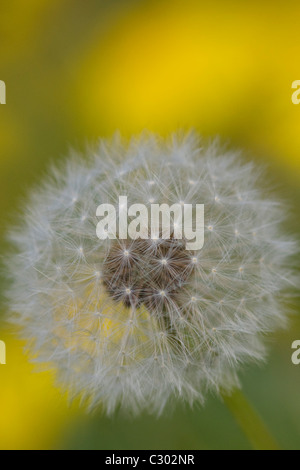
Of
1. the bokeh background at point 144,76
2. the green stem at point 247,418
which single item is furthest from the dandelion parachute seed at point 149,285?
the bokeh background at point 144,76

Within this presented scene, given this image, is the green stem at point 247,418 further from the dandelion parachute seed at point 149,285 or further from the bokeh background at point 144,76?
the bokeh background at point 144,76

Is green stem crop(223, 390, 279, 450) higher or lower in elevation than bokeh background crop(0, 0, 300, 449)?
lower

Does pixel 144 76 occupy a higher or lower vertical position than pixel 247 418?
higher

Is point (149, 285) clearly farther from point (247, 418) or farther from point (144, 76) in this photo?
point (144, 76)

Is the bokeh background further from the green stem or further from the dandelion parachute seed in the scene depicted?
the green stem

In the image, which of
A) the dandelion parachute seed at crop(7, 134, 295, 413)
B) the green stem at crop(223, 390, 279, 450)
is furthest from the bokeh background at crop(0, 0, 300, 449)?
the green stem at crop(223, 390, 279, 450)

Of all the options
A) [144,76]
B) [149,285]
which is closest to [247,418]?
[149,285]

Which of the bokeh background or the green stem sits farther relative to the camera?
the bokeh background
